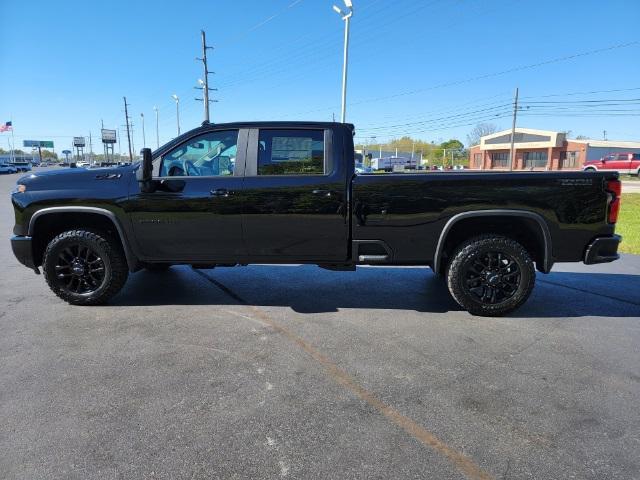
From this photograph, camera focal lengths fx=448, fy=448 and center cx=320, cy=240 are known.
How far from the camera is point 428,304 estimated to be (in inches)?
203

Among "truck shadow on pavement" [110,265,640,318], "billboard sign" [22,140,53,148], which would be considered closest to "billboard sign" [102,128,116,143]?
"billboard sign" [22,140,53,148]

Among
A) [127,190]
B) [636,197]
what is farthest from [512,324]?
[636,197]

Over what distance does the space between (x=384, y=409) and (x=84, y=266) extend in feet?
12.0

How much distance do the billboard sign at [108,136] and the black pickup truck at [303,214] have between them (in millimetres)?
105678

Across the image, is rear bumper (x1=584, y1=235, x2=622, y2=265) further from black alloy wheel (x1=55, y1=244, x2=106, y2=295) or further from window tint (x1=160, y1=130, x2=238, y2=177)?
black alloy wheel (x1=55, y1=244, x2=106, y2=295)

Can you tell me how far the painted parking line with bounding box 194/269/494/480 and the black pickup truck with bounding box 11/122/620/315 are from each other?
0.91 metres

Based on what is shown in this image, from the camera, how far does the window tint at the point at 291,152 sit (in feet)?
15.3

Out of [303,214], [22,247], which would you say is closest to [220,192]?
[303,214]

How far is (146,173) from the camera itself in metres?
4.54

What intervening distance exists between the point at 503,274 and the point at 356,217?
1632 millimetres

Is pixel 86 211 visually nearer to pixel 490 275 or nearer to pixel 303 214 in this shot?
pixel 303 214

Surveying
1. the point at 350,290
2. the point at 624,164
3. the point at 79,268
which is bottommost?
the point at 350,290

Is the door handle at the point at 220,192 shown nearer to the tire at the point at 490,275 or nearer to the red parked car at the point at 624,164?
the tire at the point at 490,275

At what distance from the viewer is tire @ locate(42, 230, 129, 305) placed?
4.78 meters
